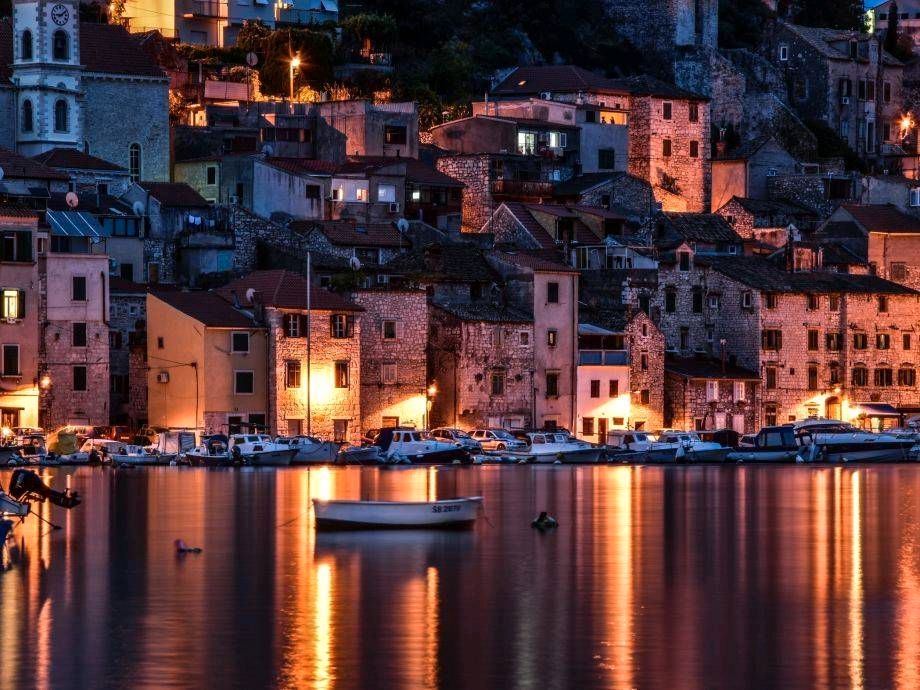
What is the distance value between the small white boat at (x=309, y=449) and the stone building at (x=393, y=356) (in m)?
6.76

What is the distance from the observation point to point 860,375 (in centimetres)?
11362

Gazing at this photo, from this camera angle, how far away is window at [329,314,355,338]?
97.9 metres

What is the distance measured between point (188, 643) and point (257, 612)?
3907mm

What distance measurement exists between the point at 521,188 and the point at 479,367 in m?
20.1

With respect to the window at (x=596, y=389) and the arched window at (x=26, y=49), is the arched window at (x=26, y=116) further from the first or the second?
the window at (x=596, y=389)

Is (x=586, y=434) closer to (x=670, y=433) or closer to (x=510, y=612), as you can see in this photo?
(x=670, y=433)

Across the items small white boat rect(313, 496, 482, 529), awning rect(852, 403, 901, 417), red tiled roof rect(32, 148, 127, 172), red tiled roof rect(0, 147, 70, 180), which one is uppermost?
red tiled roof rect(32, 148, 127, 172)

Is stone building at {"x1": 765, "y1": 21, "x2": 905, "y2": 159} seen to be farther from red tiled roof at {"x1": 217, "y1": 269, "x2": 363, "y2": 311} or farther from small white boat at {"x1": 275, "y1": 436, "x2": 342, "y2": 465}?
small white boat at {"x1": 275, "y1": 436, "x2": 342, "y2": 465}

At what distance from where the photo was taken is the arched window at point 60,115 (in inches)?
4441

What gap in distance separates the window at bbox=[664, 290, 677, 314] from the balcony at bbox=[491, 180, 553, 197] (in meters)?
12.5

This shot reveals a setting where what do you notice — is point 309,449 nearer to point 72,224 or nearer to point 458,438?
point 458,438

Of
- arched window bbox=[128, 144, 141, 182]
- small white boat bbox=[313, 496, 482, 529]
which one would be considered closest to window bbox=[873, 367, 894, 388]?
arched window bbox=[128, 144, 141, 182]

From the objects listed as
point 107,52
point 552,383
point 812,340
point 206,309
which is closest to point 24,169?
point 206,309

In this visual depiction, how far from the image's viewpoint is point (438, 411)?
334ft
